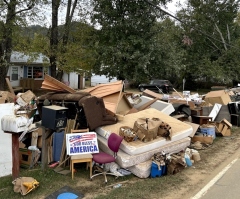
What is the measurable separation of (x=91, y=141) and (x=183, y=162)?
238cm

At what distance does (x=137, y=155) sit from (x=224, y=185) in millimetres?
2027

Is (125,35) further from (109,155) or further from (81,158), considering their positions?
(81,158)

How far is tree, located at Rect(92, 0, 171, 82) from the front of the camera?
1516cm

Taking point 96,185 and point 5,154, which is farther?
point 5,154

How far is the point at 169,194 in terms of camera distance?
5.52 m

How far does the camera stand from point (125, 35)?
15805 millimetres

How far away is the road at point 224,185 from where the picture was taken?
5.43m

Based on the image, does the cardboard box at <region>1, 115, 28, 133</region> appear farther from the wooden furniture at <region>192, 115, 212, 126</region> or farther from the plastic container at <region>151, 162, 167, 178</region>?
the wooden furniture at <region>192, 115, 212, 126</region>

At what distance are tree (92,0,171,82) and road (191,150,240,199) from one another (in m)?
8.88

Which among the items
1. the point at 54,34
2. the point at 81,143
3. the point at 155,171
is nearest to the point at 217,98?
the point at 155,171

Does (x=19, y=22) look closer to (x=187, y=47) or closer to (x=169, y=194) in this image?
(x=169, y=194)

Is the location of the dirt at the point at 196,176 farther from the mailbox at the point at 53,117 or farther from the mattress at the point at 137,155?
the mailbox at the point at 53,117

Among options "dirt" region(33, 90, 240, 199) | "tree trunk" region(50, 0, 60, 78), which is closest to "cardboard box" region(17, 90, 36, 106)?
"dirt" region(33, 90, 240, 199)

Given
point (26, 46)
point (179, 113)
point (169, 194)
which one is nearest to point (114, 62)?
point (26, 46)
